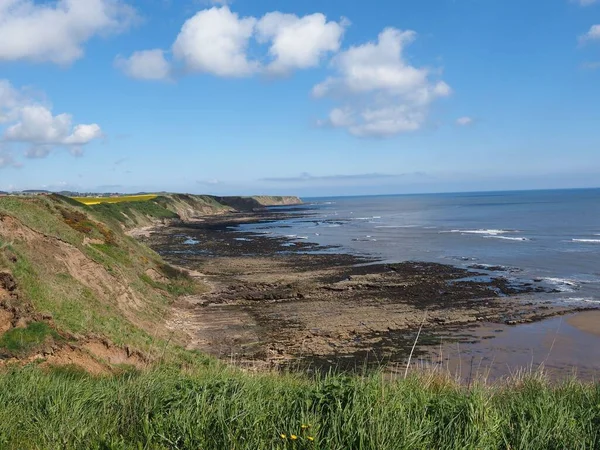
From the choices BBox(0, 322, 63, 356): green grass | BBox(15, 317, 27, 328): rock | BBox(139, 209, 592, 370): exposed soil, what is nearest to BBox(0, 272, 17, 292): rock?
BBox(15, 317, 27, 328): rock

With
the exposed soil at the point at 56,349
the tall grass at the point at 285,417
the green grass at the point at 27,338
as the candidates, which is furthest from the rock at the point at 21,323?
the tall grass at the point at 285,417

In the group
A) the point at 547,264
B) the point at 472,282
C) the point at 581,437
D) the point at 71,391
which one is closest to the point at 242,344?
the point at 71,391

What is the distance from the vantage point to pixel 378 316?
24969mm

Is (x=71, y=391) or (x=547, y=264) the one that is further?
(x=547, y=264)

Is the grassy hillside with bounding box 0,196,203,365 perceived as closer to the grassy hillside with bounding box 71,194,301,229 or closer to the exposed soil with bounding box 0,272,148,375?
the exposed soil with bounding box 0,272,148,375

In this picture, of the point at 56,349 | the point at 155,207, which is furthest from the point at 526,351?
the point at 155,207

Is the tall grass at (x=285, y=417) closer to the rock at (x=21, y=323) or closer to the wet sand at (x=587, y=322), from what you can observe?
Answer: the rock at (x=21, y=323)

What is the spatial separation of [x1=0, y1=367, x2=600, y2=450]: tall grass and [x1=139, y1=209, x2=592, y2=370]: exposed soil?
26.4 ft

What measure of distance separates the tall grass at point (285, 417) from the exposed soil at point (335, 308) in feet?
26.4

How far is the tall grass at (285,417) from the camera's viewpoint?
6.44m

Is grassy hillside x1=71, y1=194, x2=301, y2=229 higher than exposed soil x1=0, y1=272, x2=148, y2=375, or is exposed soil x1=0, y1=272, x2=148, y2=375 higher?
grassy hillside x1=71, y1=194, x2=301, y2=229

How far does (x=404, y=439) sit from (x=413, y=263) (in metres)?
37.4

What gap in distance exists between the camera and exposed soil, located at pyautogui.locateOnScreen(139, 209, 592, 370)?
64.6 feet

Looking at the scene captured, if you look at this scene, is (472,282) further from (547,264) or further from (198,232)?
(198,232)
